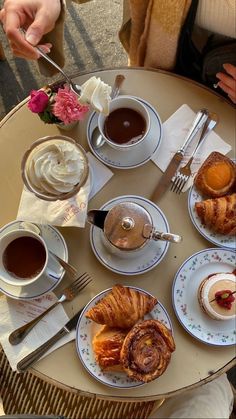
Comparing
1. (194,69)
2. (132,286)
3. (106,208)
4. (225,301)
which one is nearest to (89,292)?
(132,286)

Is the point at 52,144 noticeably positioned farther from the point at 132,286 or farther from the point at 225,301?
the point at 225,301

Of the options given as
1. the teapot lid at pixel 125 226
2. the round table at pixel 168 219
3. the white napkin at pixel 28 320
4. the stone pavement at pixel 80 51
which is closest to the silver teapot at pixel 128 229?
the teapot lid at pixel 125 226

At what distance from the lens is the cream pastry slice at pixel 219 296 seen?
111 centimetres

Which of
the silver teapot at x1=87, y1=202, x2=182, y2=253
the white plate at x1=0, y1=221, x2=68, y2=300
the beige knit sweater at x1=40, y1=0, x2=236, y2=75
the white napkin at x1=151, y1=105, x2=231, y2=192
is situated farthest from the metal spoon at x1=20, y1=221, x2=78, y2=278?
the beige knit sweater at x1=40, y1=0, x2=236, y2=75

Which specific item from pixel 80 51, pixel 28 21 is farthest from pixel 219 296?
pixel 80 51

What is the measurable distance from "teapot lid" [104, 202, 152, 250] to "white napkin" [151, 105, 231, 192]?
17 centimetres

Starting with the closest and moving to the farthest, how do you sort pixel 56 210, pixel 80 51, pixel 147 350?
1. pixel 147 350
2. pixel 56 210
3. pixel 80 51

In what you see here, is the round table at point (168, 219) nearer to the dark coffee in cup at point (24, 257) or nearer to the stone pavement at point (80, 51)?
the dark coffee in cup at point (24, 257)

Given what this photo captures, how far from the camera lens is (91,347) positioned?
3.69 feet

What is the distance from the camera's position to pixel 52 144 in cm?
111

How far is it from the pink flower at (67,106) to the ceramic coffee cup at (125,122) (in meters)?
0.07

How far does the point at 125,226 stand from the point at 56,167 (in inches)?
7.9

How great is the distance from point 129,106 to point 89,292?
1.52 feet

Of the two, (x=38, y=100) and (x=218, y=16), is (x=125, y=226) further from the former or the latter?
(x=218, y=16)
